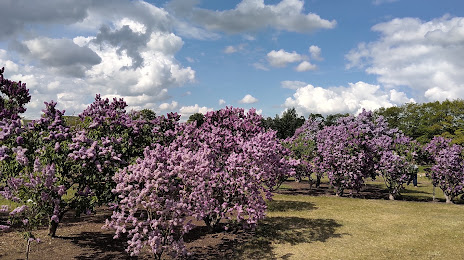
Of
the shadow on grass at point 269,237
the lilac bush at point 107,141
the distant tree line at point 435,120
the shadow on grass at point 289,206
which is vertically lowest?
the shadow on grass at point 269,237

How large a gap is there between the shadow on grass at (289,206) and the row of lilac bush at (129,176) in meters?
7.03

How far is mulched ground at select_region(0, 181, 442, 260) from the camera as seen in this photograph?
1187 cm

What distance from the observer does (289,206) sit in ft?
71.7

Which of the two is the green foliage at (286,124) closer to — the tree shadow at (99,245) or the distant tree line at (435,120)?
the distant tree line at (435,120)

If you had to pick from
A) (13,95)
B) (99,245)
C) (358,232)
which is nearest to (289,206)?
(358,232)

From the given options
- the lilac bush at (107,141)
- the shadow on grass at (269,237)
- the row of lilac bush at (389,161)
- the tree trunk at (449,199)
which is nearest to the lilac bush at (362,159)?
the row of lilac bush at (389,161)

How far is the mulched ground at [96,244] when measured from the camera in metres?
11.9

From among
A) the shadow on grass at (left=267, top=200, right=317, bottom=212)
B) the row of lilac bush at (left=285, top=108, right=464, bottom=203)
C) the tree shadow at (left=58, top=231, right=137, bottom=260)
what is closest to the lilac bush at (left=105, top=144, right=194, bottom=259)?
the tree shadow at (left=58, top=231, right=137, bottom=260)

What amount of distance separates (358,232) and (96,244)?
12.9m

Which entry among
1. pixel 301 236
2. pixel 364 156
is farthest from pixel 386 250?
pixel 364 156

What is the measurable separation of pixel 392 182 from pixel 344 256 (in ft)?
53.7

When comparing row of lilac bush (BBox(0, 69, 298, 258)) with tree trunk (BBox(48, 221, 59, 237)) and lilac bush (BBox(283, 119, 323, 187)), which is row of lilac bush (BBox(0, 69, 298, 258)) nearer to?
tree trunk (BBox(48, 221, 59, 237))

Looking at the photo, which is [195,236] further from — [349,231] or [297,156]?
[297,156]

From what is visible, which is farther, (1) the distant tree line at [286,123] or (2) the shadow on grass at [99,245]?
(1) the distant tree line at [286,123]
